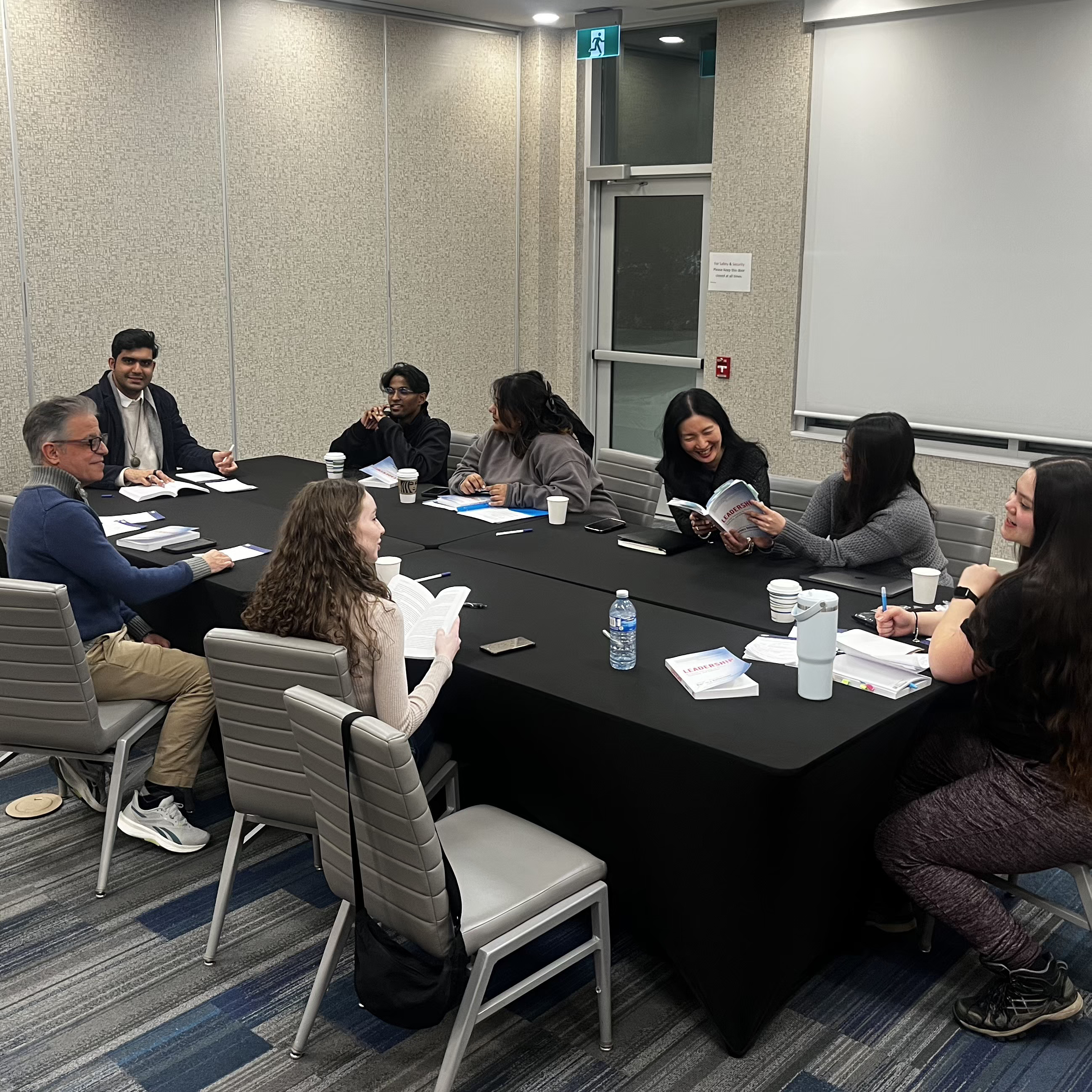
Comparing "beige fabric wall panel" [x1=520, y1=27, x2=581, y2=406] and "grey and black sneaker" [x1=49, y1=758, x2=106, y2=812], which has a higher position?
"beige fabric wall panel" [x1=520, y1=27, x2=581, y2=406]

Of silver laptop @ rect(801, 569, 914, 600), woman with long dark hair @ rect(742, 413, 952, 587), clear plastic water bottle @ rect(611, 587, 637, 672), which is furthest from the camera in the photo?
woman with long dark hair @ rect(742, 413, 952, 587)

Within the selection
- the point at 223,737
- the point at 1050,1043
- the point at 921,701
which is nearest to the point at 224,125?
the point at 223,737

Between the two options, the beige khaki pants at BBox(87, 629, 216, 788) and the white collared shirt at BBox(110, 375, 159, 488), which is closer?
the beige khaki pants at BBox(87, 629, 216, 788)

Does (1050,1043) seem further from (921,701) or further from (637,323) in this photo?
(637,323)

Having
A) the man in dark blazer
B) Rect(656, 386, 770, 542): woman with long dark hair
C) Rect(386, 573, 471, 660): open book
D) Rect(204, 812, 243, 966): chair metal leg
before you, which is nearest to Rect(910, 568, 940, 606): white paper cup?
Rect(656, 386, 770, 542): woman with long dark hair

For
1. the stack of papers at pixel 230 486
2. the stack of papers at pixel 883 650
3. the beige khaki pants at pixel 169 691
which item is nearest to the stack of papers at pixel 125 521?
the stack of papers at pixel 230 486

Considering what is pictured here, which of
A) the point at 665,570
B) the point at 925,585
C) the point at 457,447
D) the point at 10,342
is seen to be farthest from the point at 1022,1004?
the point at 10,342

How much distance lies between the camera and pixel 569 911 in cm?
239

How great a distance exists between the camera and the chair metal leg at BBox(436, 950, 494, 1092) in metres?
2.22

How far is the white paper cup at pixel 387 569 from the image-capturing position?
11.5 ft

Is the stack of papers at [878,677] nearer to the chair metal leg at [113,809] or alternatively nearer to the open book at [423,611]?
the open book at [423,611]

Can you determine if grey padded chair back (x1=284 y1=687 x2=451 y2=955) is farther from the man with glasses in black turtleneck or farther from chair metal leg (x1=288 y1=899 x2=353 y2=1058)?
the man with glasses in black turtleneck

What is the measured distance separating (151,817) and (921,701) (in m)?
2.29

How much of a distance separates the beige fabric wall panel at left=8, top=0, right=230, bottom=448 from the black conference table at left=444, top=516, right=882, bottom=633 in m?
2.89
